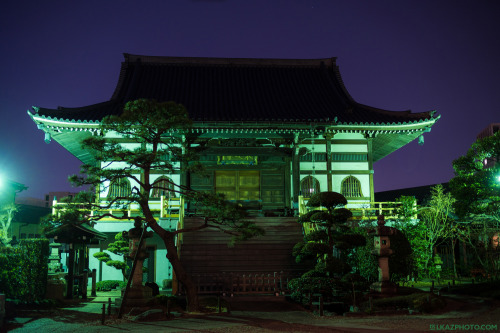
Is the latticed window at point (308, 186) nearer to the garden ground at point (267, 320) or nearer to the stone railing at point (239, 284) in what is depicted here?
the stone railing at point (239, 284)

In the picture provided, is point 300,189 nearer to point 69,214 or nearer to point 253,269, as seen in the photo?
point 253,269

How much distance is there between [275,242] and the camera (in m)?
17.8

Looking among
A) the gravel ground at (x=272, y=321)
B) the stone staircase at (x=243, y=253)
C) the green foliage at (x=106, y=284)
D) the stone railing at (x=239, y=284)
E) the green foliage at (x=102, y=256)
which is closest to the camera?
the gravel ground at (x=272, y=321)

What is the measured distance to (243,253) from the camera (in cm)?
1705

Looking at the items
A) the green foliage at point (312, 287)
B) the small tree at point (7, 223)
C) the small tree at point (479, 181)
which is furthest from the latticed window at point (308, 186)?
the small tree at point (7, 223)

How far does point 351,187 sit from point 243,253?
28.6ft

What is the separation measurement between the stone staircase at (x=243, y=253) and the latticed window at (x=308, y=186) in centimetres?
455

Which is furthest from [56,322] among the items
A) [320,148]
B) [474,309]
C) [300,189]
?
[320,148]

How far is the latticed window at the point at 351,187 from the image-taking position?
23.3 meters

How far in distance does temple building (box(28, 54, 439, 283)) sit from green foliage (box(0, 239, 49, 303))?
19.1ft

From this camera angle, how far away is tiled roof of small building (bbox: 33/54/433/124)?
72.4 ft

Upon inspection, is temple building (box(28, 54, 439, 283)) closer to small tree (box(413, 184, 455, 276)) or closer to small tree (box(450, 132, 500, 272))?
small tree (box(413, 184, 455, 276))

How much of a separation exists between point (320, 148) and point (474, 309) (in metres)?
13.3

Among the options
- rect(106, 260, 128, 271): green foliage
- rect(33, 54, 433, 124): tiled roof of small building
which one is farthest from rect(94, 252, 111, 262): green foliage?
rect(33, 54, 433, 124): tiled roof of small building
